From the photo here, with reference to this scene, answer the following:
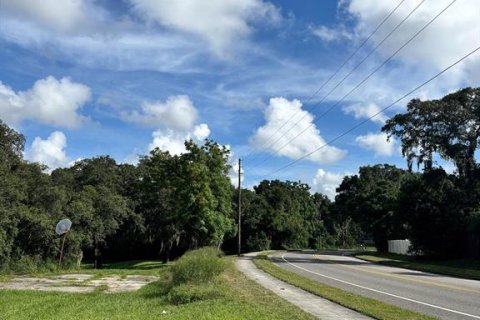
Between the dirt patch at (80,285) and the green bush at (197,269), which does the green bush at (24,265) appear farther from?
the green bush at (197,269)

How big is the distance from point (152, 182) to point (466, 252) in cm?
2747

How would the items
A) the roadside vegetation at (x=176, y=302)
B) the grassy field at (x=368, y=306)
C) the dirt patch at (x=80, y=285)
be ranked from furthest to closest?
the dirt patch at (x=80, y=285) → the roadside vegetation at (x=176, y=302) → the grassy field at (x=368, y=306)

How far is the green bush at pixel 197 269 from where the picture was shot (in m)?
17.8

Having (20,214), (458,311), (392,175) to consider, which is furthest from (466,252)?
(392,175)

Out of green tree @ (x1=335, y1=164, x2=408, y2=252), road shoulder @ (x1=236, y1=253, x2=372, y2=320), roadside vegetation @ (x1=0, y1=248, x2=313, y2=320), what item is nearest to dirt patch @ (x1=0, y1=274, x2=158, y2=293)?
roadside vegetation @ (x1=0, y1=248, x2=313, y2=320)

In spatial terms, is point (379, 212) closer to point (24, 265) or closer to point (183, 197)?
point (183, 197)

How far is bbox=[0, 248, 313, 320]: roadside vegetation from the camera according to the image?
12.3 metres

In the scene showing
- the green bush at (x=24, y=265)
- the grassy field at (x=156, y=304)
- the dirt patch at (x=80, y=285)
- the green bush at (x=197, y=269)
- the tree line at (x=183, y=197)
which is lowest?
the grassy field at (x=156, y=304)

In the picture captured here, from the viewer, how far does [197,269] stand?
17.9 meters

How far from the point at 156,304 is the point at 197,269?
3023 mm

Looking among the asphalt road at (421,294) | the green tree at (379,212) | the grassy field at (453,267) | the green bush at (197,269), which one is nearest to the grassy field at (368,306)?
the asphalt road at (421,294)

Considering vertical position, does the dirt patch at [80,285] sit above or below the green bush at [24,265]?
below

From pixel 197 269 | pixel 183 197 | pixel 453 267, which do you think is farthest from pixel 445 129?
pixel 197 269

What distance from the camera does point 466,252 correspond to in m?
40.7
